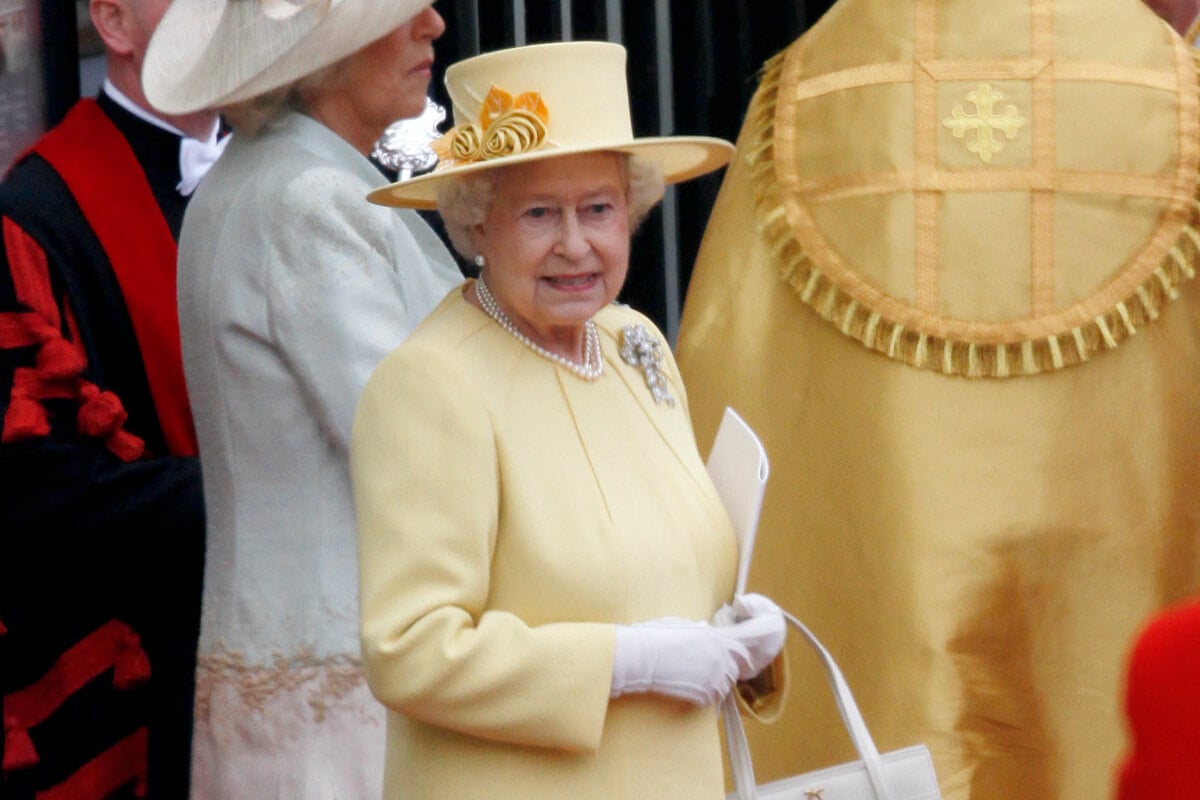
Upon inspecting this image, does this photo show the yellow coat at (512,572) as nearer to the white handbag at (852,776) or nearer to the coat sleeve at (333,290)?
the white handbag at (852,776)

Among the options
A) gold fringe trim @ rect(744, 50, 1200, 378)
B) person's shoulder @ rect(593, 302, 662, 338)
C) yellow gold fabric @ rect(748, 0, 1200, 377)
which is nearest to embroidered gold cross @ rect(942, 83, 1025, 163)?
yellow gold fabric @ rect(748, 0, 1200, 377)

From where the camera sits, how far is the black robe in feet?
10.3

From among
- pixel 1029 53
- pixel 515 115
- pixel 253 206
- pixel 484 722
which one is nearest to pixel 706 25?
pixel 1029 53

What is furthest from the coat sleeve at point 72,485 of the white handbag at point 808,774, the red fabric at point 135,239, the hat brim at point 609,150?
the white handbag at point 808,774

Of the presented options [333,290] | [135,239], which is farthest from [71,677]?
[333,290]

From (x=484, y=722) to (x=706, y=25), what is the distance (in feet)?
9.40

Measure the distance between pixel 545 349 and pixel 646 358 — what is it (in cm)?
17

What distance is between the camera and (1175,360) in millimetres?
3451

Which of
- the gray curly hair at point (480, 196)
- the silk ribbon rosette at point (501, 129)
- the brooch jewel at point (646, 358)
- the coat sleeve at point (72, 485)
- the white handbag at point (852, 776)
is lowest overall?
the white handbag at point (852, 776)

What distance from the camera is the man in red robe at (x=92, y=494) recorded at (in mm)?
3129

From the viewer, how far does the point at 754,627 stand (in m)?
2.37

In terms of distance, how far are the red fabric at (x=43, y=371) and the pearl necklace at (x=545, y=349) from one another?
2.92 feet

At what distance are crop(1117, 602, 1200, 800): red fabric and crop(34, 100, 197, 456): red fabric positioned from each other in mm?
2104

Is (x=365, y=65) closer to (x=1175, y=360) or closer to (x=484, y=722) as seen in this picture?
(x=484, y=722)
